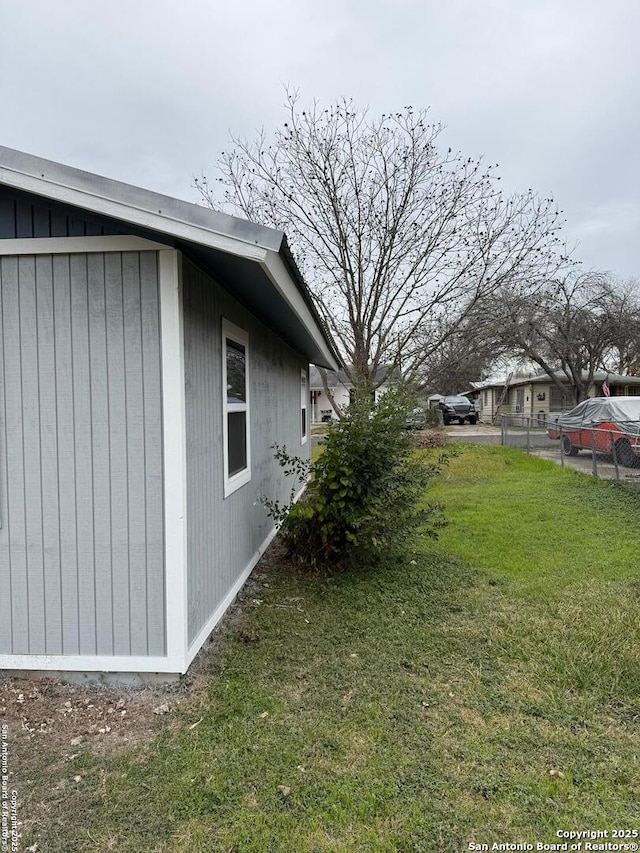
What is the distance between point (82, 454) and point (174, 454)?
53 cm

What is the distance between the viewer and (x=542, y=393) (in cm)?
3081

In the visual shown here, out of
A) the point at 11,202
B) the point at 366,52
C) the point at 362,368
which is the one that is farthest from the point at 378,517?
the point at 366,52

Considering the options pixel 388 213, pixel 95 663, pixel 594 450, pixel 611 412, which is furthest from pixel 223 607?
pixel 611 412

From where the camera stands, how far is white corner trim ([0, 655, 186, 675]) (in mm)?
2727

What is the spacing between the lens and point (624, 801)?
6.32 ft

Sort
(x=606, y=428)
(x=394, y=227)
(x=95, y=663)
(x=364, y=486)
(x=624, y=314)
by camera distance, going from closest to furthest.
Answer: (x=95, y=663) < (x=364, y=486) < (x=606, y=428) < (x=394, y=227) < (x=624, y=314)

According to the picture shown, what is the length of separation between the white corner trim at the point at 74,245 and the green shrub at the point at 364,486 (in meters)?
2.36

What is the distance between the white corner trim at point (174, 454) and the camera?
264cm

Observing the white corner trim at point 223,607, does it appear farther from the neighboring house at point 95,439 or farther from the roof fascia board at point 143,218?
the roof fascia board at point 143,218

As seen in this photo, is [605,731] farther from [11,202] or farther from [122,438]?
[11,202]

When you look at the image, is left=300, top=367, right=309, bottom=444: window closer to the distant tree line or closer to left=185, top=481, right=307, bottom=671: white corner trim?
the distant tree line

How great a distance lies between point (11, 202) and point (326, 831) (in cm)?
335

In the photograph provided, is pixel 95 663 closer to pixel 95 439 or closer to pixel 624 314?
pixel 95 439

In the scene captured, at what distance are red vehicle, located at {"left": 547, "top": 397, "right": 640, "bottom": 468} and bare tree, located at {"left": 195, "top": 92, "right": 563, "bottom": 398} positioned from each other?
343cm
